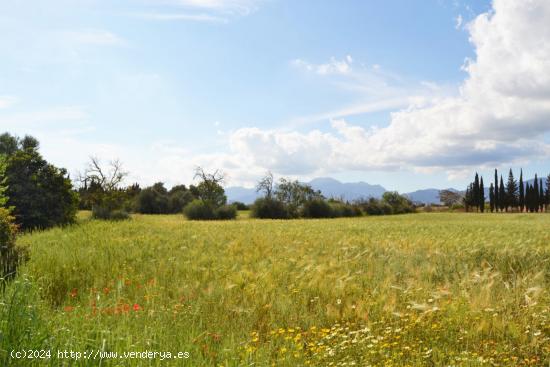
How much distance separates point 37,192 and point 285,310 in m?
24.9

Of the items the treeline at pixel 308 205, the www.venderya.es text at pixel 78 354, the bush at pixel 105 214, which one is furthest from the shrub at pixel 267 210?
the www.venderya.es text at pixel 78 354

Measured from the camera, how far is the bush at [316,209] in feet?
191

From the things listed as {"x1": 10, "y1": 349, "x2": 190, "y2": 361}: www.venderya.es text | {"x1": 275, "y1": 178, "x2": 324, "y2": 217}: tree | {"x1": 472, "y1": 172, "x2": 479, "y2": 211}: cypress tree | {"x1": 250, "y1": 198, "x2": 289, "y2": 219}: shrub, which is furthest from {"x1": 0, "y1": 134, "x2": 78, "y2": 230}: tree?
{"x1": 472, "y1": 172, "x2": 479, "y2": 211}: cypress tree

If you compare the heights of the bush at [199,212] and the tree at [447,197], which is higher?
the tree at [447,197]

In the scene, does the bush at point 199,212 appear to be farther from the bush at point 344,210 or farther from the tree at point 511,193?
the tree at point 511,193

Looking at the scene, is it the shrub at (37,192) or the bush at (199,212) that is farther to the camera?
the bush at (199,212)

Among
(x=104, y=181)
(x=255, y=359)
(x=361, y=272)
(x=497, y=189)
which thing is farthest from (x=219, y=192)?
(x=497, y=189)

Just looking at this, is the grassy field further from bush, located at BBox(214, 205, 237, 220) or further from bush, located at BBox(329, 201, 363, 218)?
bush, located at BBox(329, 201, 363, 218)

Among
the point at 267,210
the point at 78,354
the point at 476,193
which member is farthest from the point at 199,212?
the point at 476,193

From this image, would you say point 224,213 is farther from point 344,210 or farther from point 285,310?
point 285,310

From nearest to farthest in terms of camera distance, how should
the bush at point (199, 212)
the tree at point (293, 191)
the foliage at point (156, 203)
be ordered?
1. the bush at point (199, 212)
2. the foliage at point (156, 203)
3. the tree at point (293, 191)

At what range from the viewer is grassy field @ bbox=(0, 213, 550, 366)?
4.87 m

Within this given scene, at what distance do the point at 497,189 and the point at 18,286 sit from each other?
9859cm

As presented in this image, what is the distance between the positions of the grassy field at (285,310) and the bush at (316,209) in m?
46.1
